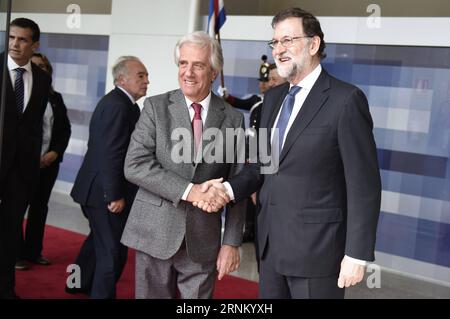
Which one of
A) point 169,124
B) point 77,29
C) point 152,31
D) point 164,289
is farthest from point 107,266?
point 77,29

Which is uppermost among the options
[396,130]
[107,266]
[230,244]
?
[396,130]

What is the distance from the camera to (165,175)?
2.44m

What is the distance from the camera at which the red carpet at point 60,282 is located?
414 cm

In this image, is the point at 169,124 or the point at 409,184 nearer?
the point at 169,124

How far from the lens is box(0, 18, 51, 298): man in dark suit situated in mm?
3432

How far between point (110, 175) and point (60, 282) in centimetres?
129

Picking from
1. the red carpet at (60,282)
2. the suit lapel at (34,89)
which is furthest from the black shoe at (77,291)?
the suit lapel at (34,89)

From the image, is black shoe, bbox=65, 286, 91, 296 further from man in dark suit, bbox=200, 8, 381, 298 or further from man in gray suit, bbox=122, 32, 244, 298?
man in dark suit, bbox=200, 8, 381, 298

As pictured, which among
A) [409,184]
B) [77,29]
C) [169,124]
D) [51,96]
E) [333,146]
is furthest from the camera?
[77,29]

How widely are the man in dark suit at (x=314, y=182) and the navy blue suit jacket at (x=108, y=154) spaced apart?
1.31 meters

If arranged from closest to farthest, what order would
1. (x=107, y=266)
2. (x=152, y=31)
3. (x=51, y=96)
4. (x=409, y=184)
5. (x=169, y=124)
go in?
(x=169, y=124), (x=107, y=266), (x=51, y=96), (x=409, y=184), (x=152, y=31)

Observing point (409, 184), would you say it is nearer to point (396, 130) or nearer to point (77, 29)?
point (396, 130)

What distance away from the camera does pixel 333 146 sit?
2.27 meters
